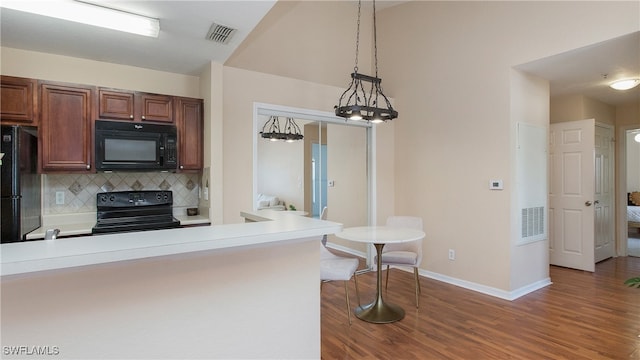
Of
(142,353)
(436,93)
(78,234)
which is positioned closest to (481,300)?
(436,93)

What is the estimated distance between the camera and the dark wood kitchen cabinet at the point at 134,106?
2.99 m

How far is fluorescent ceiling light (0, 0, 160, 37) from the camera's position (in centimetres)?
212

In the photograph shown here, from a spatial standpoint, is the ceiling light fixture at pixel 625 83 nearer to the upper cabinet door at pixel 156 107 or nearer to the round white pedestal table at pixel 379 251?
the round white pedestal table at pixel 379 251

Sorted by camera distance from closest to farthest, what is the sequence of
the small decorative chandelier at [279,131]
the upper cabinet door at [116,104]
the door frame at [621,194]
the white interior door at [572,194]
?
the upper cabinet door at [116,104]
the small decorative chandelier at [279,131]
the white interior door at [572,194]
the door frame at [621,194]

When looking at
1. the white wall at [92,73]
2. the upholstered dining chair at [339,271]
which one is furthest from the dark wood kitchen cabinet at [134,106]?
the upholstered dining chair at [339,271]

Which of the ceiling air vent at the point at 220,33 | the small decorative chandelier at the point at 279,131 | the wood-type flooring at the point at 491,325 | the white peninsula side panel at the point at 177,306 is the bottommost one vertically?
the wood-type flooring at the point at 491,325

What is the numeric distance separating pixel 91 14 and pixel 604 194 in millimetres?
6672

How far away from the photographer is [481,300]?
135 inches

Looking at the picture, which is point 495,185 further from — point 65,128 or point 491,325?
point 65,128

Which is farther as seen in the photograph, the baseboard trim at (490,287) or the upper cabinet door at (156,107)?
the baseboard trim at (490,287)

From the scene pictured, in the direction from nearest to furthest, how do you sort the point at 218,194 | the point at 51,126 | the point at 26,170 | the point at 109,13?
1. the point at 109,13
2. the point at 26,170
3. the point at 51,126
4. the point at 218,194

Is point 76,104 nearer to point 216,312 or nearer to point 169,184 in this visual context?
point 169,184

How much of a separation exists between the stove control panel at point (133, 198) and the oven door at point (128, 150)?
0.32 metres

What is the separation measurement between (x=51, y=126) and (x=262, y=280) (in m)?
2.53
